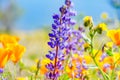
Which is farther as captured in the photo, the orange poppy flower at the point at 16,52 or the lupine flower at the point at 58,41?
the orange poppy flower at the point at 16,52

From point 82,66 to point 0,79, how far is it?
0.45 m

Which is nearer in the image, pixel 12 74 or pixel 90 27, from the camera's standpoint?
pixel 90 27

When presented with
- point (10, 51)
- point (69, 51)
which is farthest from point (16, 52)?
point (69, 51)

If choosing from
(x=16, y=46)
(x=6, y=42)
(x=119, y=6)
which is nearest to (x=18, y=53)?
(x=16, y=46)

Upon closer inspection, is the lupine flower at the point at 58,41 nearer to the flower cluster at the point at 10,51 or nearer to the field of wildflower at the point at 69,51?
the field of wildflower at the point at 69,51

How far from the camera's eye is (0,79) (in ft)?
6.73

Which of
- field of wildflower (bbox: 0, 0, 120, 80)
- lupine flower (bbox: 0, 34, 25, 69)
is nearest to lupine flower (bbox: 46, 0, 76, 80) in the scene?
→ field of wildflower (bbox: 0, 0, 120, 80)

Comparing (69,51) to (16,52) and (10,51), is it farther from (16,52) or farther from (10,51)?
(10,51)

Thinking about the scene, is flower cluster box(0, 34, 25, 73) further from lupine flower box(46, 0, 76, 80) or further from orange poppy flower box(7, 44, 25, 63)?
lupine flower box(46, 0, 76, 80)

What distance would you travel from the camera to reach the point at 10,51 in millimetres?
2125

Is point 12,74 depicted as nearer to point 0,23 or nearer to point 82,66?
point 82,66

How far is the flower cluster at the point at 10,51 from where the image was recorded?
2.06 metres

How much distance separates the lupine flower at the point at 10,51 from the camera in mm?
2057

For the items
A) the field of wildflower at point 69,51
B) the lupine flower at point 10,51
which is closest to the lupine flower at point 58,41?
the field of wildflower at point 69,51
